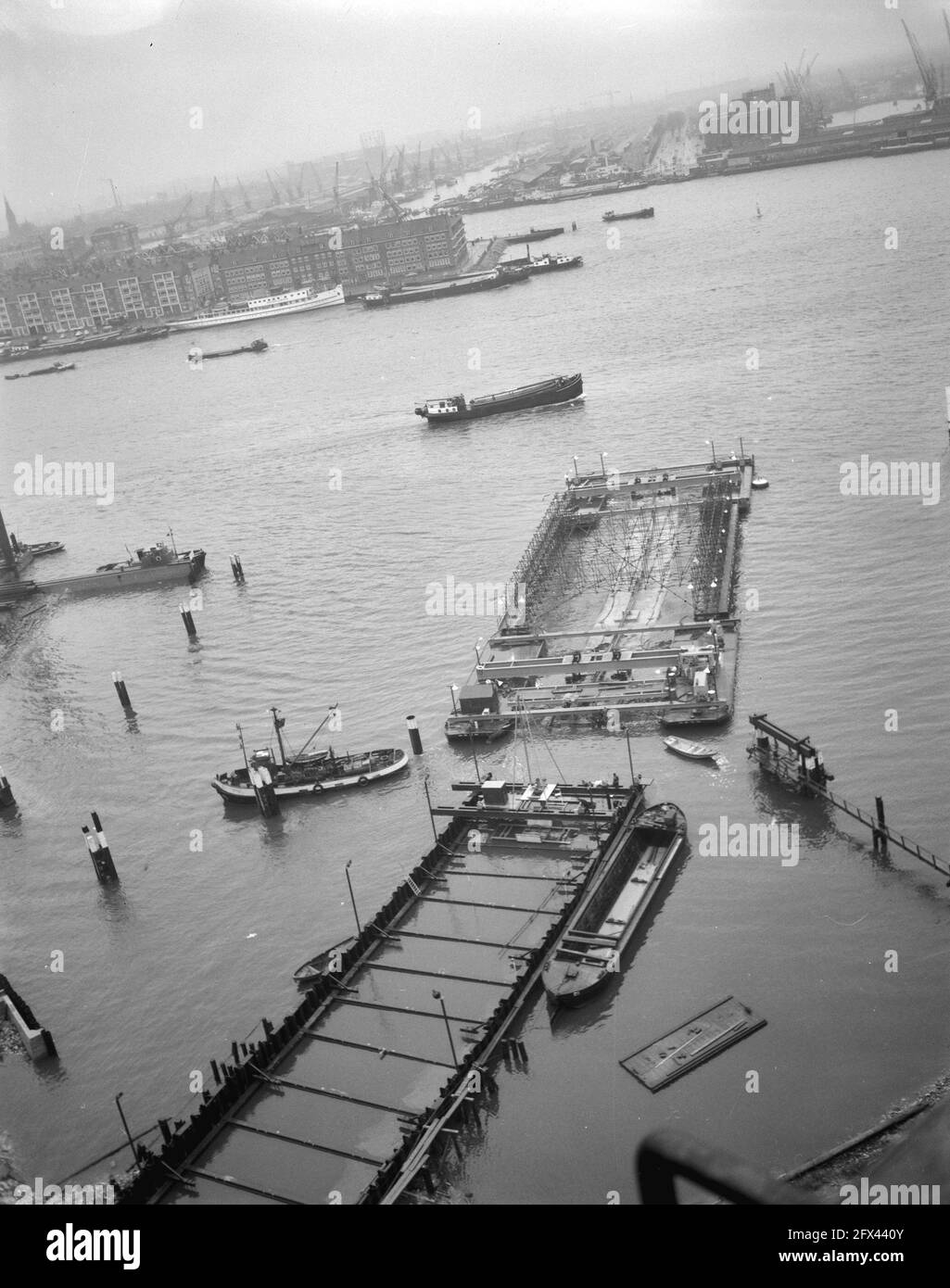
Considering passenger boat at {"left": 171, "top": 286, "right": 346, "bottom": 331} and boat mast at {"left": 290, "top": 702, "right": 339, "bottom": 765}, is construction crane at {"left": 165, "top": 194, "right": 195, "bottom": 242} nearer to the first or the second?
passenger boat at {"left": 171, "top": 286, "right": 346, "bottom": 331}

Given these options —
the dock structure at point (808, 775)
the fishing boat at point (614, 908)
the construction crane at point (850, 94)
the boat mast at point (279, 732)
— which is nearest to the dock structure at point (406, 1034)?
the fishing boat at point (614, 908)

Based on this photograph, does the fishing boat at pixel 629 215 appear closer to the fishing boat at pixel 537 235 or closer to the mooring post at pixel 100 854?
the fishing boat at pixel 537 235

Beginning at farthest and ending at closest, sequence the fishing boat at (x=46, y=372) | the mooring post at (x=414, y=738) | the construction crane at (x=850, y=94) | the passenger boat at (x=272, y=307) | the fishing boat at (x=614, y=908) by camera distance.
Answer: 1. the construction crane at (x=850, y=94)
2. the passenger boat at (x=272, y=307)
3. the fishing boat at (x=46, y=372)
4. the mooring post at (x=414, y=738)
5. the fishing boat at (x=614, y=908)

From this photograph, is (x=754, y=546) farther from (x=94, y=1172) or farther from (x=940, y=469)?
(x=94, y=1172)
